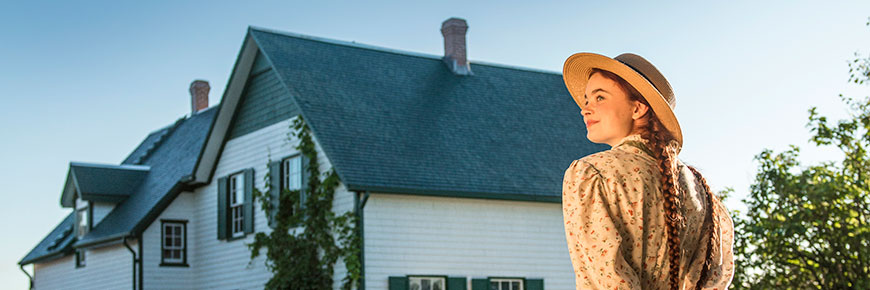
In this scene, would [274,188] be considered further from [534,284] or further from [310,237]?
[534,284]

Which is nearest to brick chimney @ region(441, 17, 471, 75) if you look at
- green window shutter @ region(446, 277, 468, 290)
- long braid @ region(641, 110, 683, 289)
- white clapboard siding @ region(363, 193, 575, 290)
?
white clapboard siding @ region(363, 193, 575, 290)

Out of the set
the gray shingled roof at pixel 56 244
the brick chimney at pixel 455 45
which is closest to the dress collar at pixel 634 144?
the brick chimney at pixel 455 45

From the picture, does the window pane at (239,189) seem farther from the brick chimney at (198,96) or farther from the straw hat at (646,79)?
the straw hat at (646,79)

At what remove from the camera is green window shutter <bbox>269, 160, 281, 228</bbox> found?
66.3 ft

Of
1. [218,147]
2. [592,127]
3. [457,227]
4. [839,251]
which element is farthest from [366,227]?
[592,127]

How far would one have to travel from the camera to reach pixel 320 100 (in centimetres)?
2011

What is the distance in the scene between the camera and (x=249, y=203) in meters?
21.2

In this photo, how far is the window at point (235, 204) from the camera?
21.3m

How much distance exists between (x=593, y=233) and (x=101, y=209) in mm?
23098

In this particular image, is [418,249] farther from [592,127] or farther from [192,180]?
[592,127]

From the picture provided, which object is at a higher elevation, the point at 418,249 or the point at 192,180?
the point at 192,180

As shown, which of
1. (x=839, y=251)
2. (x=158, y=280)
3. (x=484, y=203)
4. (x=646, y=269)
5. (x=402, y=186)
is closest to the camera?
(x=646, y=269)

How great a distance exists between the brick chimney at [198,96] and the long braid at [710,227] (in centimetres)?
2843

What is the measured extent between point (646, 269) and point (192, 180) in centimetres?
2052
